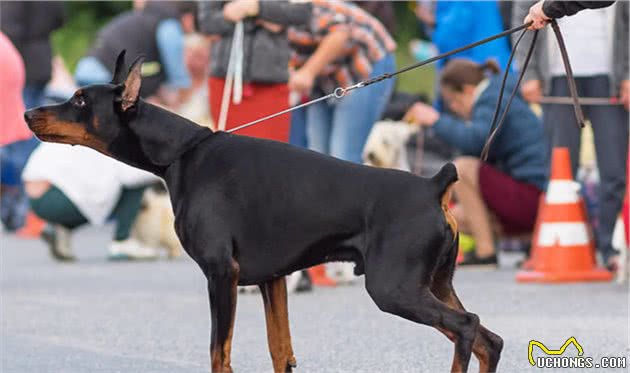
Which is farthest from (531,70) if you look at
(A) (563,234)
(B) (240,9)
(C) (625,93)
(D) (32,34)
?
(D) (32,34)

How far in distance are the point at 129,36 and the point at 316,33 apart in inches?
229

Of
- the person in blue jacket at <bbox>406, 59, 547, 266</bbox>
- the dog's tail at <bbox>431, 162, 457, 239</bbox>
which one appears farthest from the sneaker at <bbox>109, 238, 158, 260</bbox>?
the dog's tail at <bbox>431, 162, 457, 239</bbox>

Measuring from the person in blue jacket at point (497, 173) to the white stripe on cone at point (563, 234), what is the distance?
987 millimetres

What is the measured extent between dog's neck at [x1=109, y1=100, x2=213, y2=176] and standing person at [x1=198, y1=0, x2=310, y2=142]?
10.2 ft

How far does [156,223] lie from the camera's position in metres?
11.5

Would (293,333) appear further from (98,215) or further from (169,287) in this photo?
(98,215)

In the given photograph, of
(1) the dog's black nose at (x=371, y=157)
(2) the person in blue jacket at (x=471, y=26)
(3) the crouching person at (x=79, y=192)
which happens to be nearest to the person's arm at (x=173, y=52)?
(2) the person in blue jacket at (x=471, y=26)

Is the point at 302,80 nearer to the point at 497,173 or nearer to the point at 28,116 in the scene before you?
the point at 497,173

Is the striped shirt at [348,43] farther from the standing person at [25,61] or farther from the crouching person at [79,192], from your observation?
the standing person at [25,61]

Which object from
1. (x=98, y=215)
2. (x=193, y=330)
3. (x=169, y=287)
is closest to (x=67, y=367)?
(x=193, y=330)

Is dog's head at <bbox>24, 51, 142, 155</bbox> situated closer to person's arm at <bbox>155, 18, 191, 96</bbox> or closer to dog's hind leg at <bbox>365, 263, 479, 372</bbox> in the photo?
dog's hind leg at <bbox>365, 263, 479, 372</bbox>

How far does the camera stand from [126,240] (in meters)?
11.6

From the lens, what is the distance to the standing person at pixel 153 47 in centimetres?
1405

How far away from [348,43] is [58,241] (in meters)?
3.36
